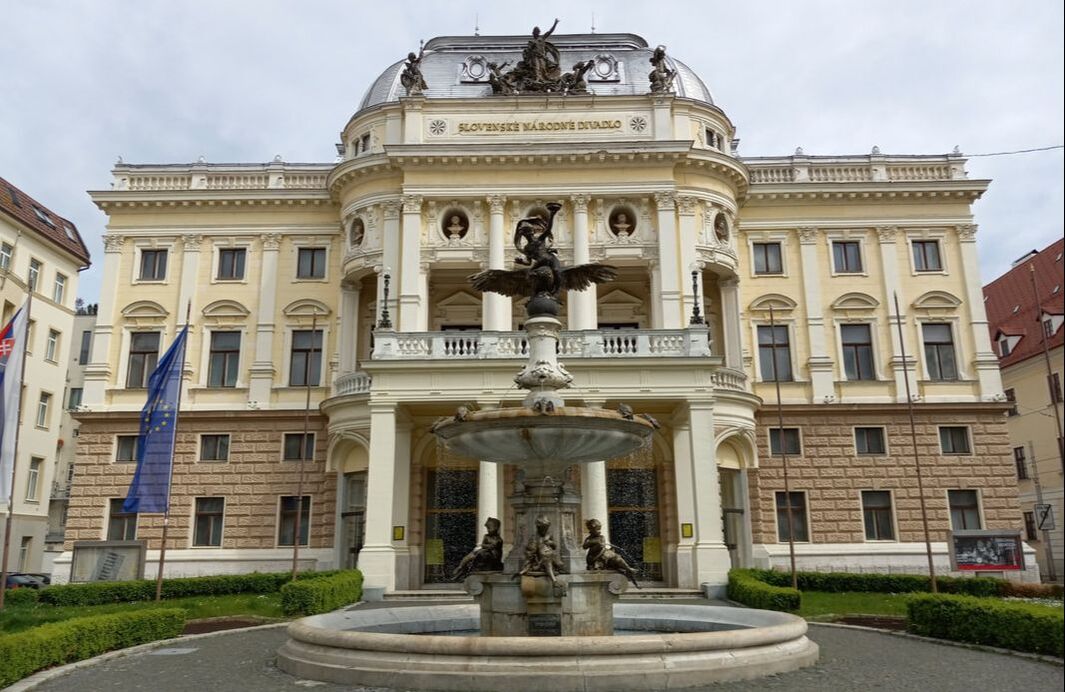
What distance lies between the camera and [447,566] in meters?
29.9

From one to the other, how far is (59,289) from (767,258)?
1505 inches

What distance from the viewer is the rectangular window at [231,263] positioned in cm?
3481

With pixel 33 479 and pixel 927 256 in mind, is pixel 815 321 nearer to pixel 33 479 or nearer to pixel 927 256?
pixel 927 256

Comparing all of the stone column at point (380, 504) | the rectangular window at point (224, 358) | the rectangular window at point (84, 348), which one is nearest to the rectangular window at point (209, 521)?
the rectangular window at point (224, 358)

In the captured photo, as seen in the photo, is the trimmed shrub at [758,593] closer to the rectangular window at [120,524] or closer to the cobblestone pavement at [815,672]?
the cobblestone pavement at [815,672]

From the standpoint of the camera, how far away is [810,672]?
11336mm

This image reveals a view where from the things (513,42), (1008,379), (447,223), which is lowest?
(1008,379)

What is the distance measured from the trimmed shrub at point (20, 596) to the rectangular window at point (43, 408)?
23376 millimetres

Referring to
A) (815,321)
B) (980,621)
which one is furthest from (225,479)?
(980,621)

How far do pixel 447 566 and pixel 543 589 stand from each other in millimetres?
18820

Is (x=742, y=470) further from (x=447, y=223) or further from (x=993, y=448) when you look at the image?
(x=447, y=223)

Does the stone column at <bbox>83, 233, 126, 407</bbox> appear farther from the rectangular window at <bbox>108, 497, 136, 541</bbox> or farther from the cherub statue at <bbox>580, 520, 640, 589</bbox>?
the cherub statue at <bbox>580, 520, 640, 589</bbox>

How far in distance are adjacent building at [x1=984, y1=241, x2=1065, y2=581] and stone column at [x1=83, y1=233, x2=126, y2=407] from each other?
42.0 m

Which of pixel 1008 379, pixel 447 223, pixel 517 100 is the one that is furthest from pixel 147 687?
pixel 1008 379
